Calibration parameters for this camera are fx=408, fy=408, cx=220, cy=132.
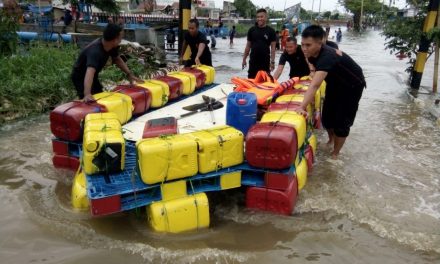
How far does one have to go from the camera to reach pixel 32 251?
10.8 ft

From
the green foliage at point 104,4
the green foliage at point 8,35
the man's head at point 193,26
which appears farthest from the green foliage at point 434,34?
the green foliage at point 104,4

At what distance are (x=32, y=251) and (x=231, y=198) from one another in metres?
1.93

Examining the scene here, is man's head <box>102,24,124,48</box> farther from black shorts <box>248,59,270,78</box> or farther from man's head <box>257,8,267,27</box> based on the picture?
black shorts <box>248,59,270,78</box>

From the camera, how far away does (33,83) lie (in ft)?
24.7

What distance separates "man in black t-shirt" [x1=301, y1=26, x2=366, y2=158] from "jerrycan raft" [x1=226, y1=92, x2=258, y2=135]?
0.59m

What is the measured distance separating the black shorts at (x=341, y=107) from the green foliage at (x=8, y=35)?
7.51m

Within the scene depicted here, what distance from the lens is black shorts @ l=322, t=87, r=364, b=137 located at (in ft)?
16.6

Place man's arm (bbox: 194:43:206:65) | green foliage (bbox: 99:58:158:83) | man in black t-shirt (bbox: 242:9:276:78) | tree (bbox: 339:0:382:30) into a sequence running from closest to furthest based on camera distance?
1. man in black t-shirt (bbox: 242:9:276:78)
2. man's arm (bbox: 194:43:206:65)
3. green foliage (bbox: 99:58:158:83)
4. tree (bbox: 339:0:382:30)

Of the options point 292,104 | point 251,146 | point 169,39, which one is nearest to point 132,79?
point 292,104

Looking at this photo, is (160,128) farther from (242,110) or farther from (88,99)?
(88,99)

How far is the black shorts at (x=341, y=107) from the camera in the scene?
5.06m

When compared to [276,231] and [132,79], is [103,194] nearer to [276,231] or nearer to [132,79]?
[276,231]

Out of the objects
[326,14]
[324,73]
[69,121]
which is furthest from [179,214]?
[326,14]

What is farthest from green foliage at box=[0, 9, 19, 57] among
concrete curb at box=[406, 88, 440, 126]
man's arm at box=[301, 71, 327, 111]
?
concrete curb at box=[406, 88, 440, 126]
